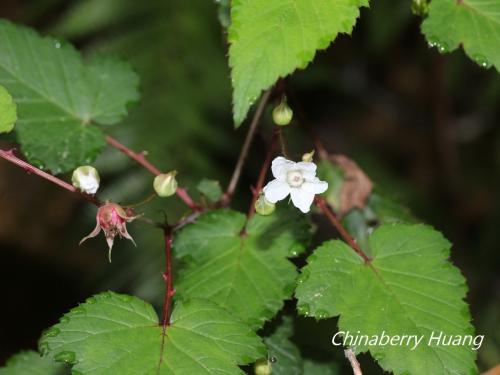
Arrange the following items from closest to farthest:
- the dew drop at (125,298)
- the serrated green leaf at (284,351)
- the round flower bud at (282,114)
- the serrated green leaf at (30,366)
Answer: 1. the dew drop at (125,298)
2. the round flower bud at (282,114)
3. the serrated green leaf at (284,351)
4. the serrated green leaf at (30,366)

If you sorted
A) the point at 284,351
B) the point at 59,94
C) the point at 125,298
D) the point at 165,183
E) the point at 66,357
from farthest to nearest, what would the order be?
the point at 59,94
the point at 284,351
the point at 165,183
the point at 125,298
the point at 66,357

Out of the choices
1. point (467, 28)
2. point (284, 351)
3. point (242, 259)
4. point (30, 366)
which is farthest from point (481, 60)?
point (30, 366)

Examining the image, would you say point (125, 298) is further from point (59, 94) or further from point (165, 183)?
point (59, 94)

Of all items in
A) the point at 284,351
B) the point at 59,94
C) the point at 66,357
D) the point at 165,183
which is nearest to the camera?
the point at 66,357

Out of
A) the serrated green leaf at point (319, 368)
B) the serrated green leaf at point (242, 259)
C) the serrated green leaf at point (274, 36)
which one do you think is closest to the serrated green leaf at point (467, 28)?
the serrated green leaf at point (274, 36)

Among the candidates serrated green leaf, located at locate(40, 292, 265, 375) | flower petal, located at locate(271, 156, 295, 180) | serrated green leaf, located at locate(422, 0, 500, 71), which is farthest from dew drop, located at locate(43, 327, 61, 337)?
serrated green leaf, located at locate(422, 0, 500, 71)

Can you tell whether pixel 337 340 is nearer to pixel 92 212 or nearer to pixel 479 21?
pixel 479 21

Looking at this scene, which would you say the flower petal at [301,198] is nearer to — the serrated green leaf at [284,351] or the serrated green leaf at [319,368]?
the serrated green leaf at [284,351]

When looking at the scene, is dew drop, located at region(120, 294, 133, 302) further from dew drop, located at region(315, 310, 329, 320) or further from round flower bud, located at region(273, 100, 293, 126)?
round flower bud, located at region(273, 100, 293, 126)
